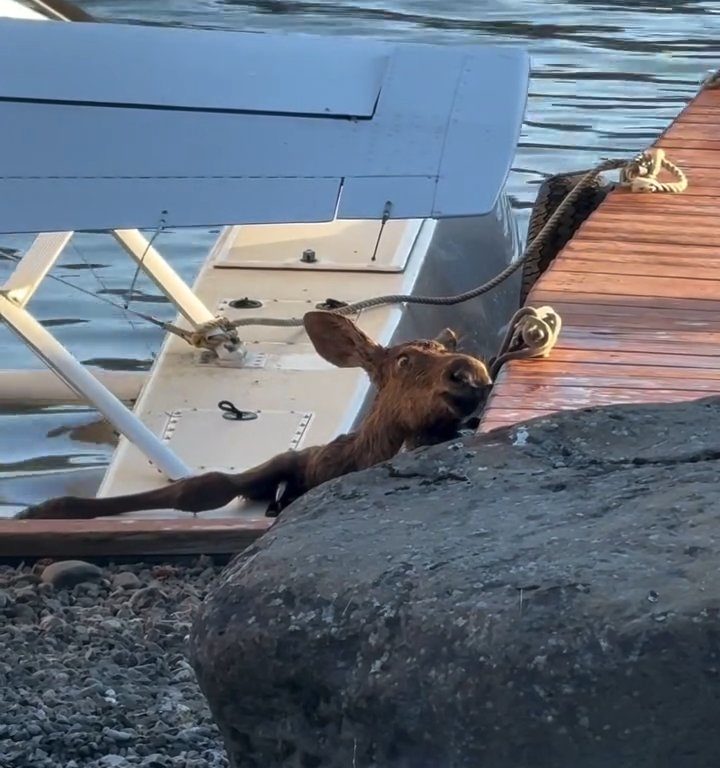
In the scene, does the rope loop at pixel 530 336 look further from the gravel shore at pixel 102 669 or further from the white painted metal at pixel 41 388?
the white painted metal at pixel 41 388

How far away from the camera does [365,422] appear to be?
462 centimetres

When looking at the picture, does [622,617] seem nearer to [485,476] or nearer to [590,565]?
[590,565]

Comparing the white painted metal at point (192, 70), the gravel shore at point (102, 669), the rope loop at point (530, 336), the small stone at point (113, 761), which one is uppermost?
the white painted metal at point (192, 70)

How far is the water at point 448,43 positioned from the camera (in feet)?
27.6

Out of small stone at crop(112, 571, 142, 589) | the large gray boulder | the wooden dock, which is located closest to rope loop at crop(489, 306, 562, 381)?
the wooden dock

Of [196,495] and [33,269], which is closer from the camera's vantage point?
[196,495]

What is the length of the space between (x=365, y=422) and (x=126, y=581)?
76cm

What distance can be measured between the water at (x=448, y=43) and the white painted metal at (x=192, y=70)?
339cm

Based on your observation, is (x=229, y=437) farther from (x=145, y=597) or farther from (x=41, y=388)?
(x=145, y=597)

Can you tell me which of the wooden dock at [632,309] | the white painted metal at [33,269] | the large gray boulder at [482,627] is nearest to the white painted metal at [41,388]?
the white painted metal at [33,269]

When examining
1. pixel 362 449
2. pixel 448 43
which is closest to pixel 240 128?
pixel 362 449

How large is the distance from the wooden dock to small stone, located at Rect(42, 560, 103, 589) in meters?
1.15

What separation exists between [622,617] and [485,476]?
1.89 feet

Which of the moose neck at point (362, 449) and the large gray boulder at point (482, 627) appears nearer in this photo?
the large gray boulder at point (482, 627)
